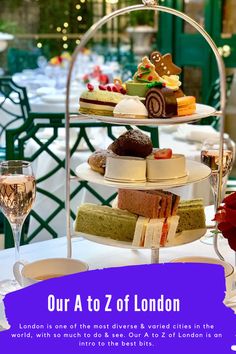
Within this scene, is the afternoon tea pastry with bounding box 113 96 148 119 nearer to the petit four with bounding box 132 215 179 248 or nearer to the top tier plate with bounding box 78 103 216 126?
the top tier plate with bounding box 78 103 216 126

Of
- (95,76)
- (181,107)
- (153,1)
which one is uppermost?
(153,1)

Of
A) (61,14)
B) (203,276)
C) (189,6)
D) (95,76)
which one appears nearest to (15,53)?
(61,14)

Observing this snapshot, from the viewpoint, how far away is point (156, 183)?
1396 millimetres

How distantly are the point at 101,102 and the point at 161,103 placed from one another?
0.15 metres

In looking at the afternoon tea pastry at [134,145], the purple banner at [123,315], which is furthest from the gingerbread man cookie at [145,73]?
the purple banner at [123,315]

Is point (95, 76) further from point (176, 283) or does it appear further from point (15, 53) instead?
point (176, 283)

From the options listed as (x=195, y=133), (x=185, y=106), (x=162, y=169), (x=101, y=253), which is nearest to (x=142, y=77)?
(x=185, y=106)

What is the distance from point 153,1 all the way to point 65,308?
81 centimetres

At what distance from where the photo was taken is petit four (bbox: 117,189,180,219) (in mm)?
1413

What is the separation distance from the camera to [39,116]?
256 centimetres

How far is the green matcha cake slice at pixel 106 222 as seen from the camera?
1.44 metres

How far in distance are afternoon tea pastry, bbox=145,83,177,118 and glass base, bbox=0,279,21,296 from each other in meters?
0.44

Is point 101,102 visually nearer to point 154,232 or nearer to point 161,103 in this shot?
point 161,103

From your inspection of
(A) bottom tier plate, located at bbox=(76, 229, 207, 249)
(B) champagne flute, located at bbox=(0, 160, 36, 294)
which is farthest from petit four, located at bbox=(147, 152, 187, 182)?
(B) champagne flute, located at bbox=(0, 160, 36, 294)
